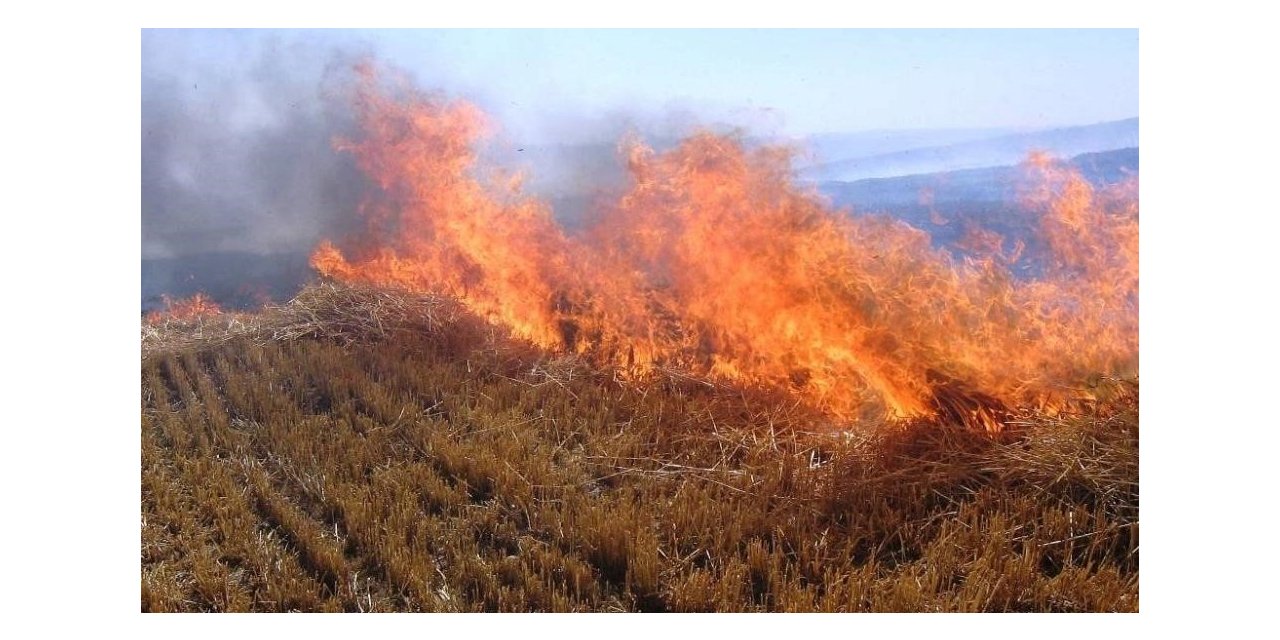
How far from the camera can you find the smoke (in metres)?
3.14

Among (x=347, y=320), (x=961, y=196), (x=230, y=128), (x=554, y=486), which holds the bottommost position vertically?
(x=554, y=486)

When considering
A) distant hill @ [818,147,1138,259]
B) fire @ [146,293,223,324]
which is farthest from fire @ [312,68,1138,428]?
Answer: fire @ [146,293,223,324]

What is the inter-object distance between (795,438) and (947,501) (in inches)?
18.8

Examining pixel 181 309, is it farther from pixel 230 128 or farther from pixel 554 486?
pixel 554 486

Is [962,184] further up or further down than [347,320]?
further up

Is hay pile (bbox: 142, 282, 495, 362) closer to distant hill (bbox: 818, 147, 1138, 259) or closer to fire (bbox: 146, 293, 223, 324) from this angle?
fire (bbox: 146, 293, 223, 324)

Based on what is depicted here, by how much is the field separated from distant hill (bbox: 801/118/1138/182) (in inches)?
28.2

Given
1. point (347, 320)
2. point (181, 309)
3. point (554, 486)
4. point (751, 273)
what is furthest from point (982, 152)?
point (181, 309)

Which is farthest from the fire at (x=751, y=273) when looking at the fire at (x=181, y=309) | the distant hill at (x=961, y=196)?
the fire at (x=181, y=309)

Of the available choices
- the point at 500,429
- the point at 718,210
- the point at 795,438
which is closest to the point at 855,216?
the point at 718,210

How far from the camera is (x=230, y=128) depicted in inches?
125

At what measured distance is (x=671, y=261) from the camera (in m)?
3.12

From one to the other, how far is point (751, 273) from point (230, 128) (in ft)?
5.67
